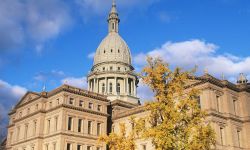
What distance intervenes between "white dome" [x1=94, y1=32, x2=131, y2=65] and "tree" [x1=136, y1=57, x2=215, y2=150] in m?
71.1

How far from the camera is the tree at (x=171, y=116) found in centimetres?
3092

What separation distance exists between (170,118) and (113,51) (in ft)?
256

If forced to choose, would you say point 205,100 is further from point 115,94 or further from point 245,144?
point 115,94

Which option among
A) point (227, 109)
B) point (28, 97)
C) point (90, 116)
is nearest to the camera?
point (227, 109)

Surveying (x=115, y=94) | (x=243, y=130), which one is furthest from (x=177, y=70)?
(x=115, y=94)

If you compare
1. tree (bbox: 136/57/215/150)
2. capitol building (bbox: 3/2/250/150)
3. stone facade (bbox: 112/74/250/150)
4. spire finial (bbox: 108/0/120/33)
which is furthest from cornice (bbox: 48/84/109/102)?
spire finial (bbox: 108/0/120/33)

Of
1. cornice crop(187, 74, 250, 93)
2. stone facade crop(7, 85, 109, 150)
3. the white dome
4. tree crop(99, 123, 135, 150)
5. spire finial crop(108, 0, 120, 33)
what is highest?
spire finial crop(108, 0, 120, 33)

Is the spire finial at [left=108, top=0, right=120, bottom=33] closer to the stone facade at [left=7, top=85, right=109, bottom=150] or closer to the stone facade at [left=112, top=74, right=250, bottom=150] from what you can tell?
the stone facade at [left=7, top=85, right=109, bottom=150]

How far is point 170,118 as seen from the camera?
31.8m

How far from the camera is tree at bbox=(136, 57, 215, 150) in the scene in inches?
1217

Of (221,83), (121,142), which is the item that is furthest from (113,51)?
(121,142)

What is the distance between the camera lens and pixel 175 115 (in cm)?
3117

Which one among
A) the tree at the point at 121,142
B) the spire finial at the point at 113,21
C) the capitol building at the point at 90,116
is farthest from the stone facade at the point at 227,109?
the spire finial at the point at 113,21

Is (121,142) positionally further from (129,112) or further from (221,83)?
(129,112)
